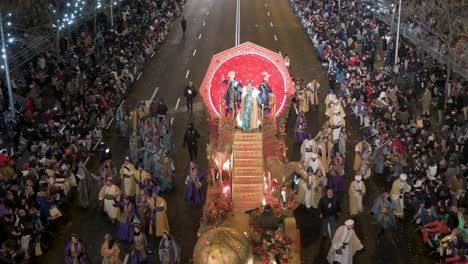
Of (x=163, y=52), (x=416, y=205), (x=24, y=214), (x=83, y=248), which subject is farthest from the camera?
(x=163, y=52)

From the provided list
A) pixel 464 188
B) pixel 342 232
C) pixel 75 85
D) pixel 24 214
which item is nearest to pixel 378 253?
pixel 342 232

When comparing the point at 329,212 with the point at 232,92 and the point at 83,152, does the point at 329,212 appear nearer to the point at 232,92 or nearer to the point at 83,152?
the point at 232,92

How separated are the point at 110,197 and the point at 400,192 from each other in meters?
7.75

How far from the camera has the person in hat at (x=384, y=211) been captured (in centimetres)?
1723

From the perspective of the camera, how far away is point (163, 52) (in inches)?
1505

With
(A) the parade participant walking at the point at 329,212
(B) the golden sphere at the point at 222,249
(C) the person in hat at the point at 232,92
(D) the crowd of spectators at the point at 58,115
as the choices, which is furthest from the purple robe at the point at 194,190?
(B) the golden sphere at the point at 222,249

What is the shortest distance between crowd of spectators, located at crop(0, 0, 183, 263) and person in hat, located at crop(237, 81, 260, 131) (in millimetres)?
5284

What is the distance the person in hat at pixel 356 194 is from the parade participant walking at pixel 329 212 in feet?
3.91

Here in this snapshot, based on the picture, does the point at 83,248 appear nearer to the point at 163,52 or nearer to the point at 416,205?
the point at 416,205

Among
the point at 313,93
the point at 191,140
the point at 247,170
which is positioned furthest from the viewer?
the point at 313,93

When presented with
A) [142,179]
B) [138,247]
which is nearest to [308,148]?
[142,179]

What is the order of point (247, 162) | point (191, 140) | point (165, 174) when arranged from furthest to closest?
1. point (191, 140)
2. point (165, 174)
3. point (247, 162)

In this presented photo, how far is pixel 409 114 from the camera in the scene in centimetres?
2358

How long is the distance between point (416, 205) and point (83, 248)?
8.70 metres
